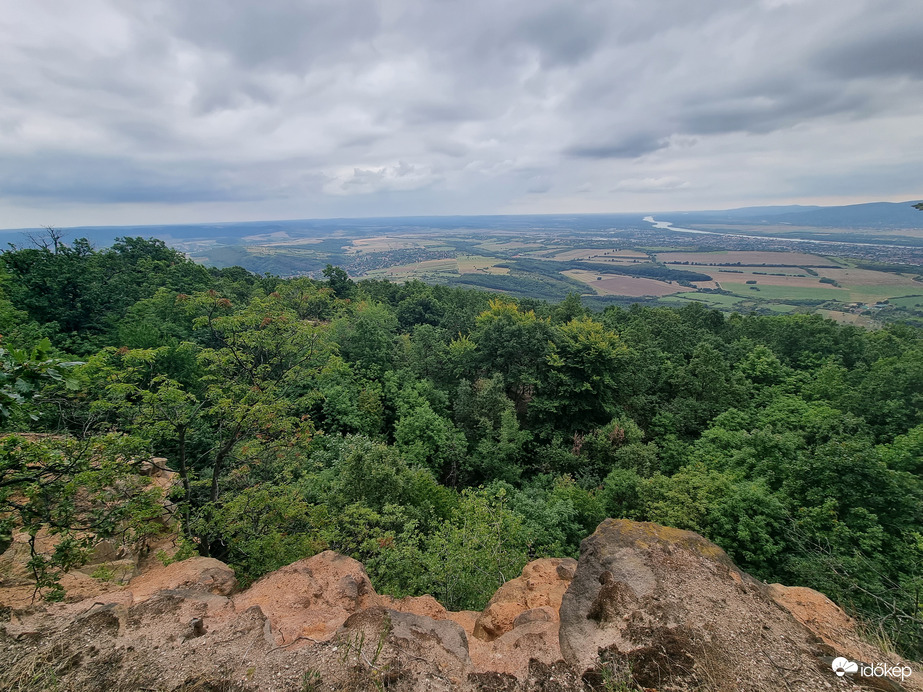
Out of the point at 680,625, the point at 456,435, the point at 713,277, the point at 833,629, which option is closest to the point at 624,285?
the point at 713,277

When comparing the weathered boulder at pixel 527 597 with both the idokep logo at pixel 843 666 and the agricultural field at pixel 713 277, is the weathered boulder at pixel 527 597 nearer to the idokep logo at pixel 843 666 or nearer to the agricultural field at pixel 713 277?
the idokep logo at pixel 843 666

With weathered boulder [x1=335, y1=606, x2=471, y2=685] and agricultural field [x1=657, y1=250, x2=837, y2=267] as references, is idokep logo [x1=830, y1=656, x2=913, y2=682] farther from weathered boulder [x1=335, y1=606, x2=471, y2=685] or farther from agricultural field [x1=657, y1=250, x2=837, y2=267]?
agricultural field [x1=657, y1=250, x2=837, y2=267]

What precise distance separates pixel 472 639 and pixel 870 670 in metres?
6.64

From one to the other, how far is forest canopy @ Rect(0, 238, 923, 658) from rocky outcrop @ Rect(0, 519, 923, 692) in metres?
1.72

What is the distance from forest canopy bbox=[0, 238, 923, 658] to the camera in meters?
10.2

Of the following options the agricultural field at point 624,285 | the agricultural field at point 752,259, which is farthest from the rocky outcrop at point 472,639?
the agricultural field at point 752,259

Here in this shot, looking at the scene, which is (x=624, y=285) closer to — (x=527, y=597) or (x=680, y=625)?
(x=527, y=597)

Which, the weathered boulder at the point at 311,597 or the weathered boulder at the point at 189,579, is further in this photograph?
the weathered boulder at the point at 189,579

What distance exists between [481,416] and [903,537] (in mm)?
19334

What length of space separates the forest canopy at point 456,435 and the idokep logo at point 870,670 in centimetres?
100

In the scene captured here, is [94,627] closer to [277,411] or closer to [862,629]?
[277,411]

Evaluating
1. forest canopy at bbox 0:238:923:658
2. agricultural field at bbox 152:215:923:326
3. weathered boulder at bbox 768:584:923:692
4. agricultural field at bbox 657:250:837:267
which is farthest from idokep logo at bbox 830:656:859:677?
agricultural field at bbox 657:250:837:267

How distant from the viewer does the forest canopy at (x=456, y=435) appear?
1025 cm

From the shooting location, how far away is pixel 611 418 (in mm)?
27250
